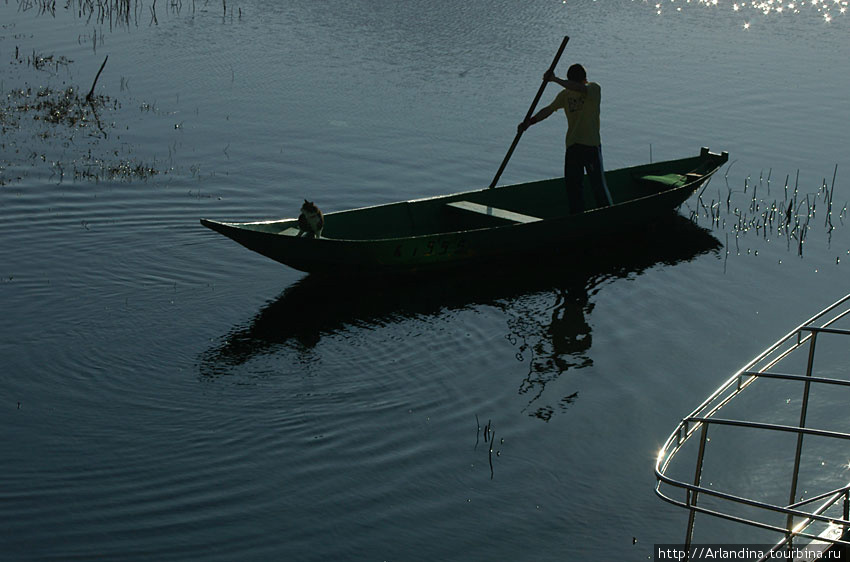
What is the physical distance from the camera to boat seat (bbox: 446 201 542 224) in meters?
13.6

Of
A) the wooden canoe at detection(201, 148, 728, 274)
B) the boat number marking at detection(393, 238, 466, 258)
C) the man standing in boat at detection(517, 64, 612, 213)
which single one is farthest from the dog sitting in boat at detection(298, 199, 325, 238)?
the man standing in boat at detection(517, 64, 612, 213)

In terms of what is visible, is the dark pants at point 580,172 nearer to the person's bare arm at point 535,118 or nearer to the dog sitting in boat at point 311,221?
the person's bare arm at point 535,118

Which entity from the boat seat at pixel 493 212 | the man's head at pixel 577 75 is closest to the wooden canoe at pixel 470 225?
the boat seat at pixel 493 212

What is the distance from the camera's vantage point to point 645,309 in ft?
41.1

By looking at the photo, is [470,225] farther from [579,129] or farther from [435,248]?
[579,129]

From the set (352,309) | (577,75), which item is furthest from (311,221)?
(577,75)

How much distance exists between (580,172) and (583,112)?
810mm

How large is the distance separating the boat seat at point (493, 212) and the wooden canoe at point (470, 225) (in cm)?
1

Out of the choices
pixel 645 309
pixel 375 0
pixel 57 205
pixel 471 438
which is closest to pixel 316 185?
pixel 57 205

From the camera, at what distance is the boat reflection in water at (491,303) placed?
11109mm

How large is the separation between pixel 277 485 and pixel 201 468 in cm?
65

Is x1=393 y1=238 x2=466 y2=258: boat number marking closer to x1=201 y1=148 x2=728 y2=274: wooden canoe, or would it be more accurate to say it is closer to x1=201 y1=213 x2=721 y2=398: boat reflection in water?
x1=201 y1=148 x2=728 y2=274: wooden canoe

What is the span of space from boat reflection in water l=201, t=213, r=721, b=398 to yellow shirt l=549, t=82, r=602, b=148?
149cm

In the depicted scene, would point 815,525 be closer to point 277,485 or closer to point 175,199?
point 277,485
